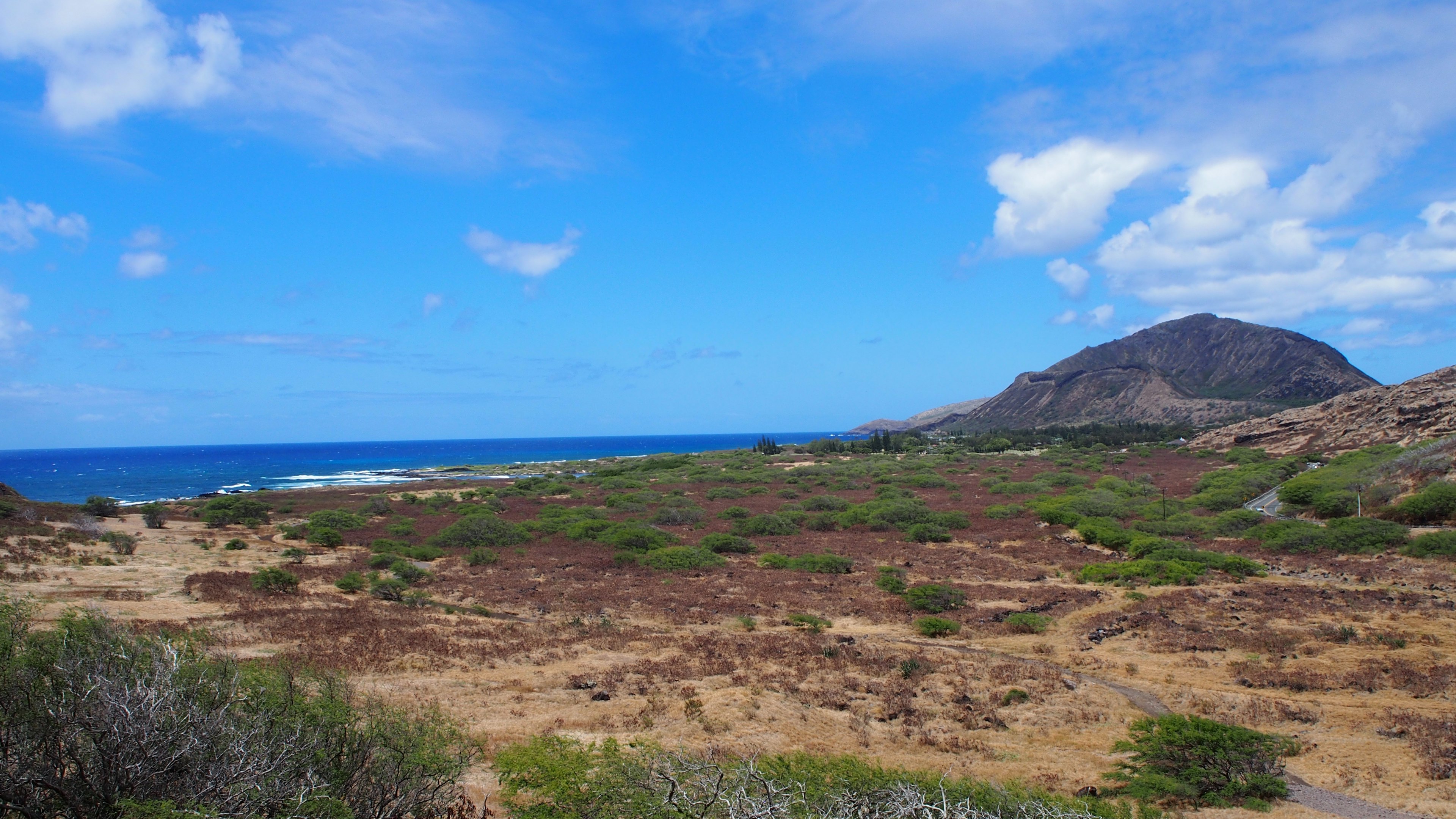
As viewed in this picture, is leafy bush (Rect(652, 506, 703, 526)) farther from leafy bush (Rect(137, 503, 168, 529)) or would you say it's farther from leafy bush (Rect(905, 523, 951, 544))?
leafy bush (Rect(137, 503, 168, 529))

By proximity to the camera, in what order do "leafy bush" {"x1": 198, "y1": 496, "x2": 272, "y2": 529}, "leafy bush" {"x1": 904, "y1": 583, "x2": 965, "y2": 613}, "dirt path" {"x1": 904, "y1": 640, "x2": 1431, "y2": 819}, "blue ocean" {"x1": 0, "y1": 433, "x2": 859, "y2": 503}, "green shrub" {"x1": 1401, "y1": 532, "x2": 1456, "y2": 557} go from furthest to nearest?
"blue ocean" {"x1": 0, "y1": 433, "x2": 859, "y2": 503} < "leafy bush" {"x1": 198, "y1": 496, "x2": 272, "y2": 529} < "green shrub" {"x1": 1401, "y1": 532, "x2": 1456, "y2": 557} < "leafy bush" {"x1": 904, "y1": 583, "x2": 965, "y2": 613} < "dirt path" {"x1": 904, "y1": 640, "x2": 1431, "y2": 819}

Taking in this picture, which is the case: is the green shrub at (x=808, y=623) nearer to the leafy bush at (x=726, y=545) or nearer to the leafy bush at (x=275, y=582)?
the leafy bush at (x=726, y=545)

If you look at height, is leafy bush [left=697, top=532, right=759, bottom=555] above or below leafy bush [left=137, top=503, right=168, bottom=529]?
below

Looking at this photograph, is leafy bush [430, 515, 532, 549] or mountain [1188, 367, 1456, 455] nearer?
leafy bush [430, 515, 532, 549]

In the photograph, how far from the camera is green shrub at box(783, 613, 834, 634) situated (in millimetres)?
16375

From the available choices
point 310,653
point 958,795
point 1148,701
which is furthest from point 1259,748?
point 310,653

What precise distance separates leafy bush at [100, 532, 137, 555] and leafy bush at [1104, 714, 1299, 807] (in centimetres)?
3017

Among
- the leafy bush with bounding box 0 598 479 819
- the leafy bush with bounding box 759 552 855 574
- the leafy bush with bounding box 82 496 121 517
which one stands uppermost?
the leafy bush with bounding box 0 598 479 819

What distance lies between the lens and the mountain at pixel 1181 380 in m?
137

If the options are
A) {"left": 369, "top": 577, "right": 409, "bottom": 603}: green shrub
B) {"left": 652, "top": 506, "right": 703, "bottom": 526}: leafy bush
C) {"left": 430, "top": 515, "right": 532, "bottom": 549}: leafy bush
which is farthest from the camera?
{"left": 652, "top": 506, "right": 703, "bottom": 526}: leafy bush

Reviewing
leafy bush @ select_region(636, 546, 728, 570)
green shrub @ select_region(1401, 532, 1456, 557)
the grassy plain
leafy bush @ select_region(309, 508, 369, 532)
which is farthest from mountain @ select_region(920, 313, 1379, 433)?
leafy bush @ select_region(309, 508, 369, 532)

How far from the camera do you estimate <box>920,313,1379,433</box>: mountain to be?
13700cm

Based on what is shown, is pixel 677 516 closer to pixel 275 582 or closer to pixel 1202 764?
pixel 275 582

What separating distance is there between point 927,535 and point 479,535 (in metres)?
19.3
